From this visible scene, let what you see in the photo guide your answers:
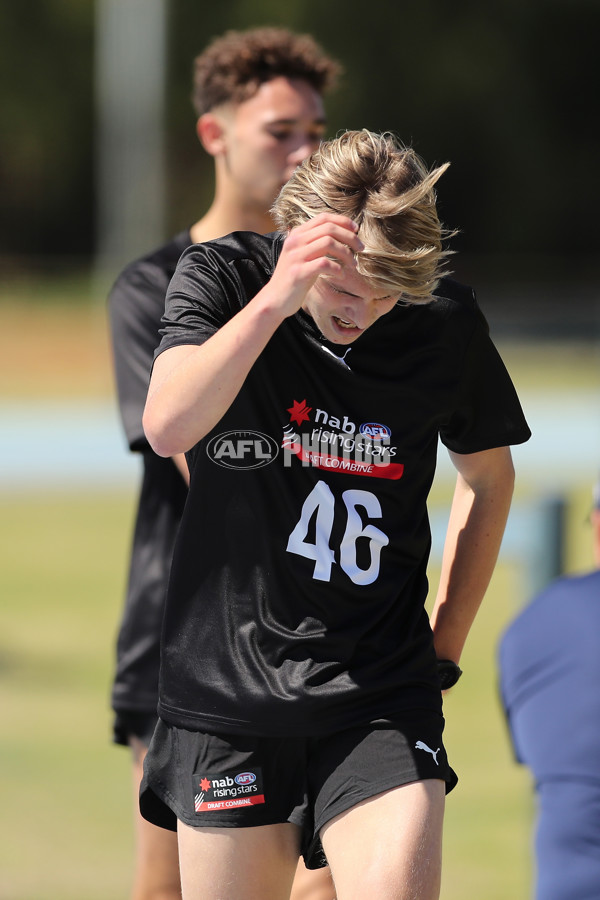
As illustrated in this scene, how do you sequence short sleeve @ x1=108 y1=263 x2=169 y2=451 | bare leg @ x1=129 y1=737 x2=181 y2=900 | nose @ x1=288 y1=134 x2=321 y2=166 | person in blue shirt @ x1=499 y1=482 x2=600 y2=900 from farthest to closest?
nose @ x1=288 y1=134 x2=321 y2=166 → short sleeve @ x1=108 y1=263 x2=169 y2=451 → bare leg @ x1=129 y1=737 x2=181 y2=900 → person in blue shirt @ x1=499 y1=482 x2=600 y2=900

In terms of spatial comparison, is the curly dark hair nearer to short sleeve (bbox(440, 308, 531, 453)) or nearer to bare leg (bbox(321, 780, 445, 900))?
short sleeve (bbox(440, 308, 531, 453))

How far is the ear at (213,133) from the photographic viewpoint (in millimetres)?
4000

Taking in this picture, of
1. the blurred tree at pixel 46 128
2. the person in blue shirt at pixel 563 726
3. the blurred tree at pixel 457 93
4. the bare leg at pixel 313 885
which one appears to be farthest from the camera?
the blurred tree at pixel 46 128

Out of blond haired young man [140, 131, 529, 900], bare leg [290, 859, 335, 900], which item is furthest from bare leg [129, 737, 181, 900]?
blond haired young man [140, 131, 529, 900]

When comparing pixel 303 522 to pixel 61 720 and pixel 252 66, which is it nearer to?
pixel 252 66

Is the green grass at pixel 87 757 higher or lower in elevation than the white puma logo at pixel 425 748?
lower

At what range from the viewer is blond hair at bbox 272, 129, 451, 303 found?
7.54ft

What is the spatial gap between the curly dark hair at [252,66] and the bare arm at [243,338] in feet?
6.33

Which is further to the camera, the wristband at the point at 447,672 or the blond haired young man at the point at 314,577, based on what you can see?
the wristband at the point at 447,672

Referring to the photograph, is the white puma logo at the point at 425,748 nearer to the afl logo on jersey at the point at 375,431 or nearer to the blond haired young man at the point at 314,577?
the blond haired young man at the point at 314,577

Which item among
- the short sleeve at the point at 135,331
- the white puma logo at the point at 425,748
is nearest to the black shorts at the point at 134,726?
the short sleeve at the point at 135,331

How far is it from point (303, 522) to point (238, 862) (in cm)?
64

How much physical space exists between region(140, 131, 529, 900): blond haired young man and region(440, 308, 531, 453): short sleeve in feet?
0.05

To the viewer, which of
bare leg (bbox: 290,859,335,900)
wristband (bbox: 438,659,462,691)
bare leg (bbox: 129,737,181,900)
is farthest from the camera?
bare leg (bbox: 129,737,181,900)
